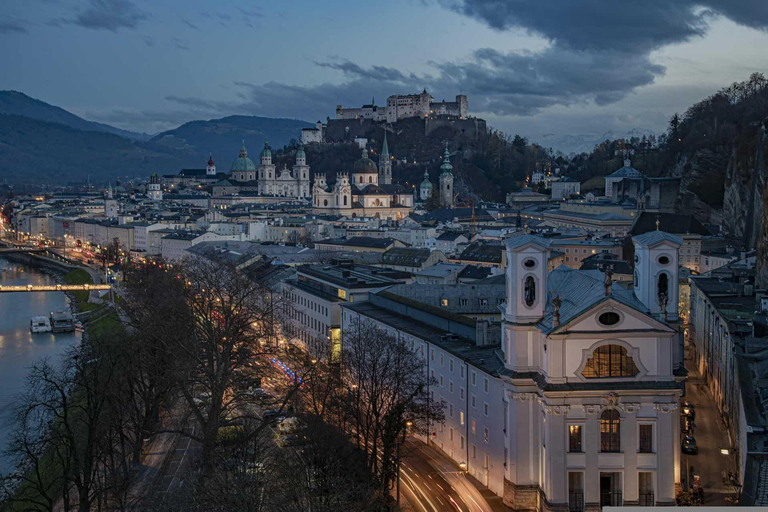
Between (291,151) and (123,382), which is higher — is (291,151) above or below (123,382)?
above

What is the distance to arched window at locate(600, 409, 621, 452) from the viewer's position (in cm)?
2228

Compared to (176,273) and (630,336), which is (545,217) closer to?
(176,273)

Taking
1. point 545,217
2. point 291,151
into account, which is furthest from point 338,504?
point 291,151

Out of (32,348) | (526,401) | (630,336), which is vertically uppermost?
(630,336)

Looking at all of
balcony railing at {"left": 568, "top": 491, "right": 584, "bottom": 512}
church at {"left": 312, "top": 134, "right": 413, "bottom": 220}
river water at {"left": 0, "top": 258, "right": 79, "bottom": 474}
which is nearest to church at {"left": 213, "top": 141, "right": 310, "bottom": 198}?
church at {"left": 312, "top": 134, "right": 413, "bottom": 220}

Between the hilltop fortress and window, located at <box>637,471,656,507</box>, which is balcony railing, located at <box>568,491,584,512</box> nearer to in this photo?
window, located at <box>637,471,656,507</box>

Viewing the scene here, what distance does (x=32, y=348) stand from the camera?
5206 centimetres

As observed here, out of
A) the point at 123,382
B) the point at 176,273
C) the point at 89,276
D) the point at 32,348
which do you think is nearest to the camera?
the point at 123,382

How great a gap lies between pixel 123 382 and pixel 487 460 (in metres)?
11.2

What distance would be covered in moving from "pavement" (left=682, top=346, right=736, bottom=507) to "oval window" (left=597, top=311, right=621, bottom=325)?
427 centimetres

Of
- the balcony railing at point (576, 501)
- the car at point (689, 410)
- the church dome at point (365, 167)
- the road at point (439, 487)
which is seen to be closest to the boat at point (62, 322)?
the road at point (439, 487)

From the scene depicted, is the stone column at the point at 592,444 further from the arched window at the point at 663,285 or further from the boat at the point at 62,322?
the boat at the point at 62,322

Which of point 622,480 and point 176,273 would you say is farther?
point 176,273

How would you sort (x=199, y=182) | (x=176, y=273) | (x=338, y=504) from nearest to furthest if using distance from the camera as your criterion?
(x=338, y=504), (x=176, y=273), (x=199, y=182)
